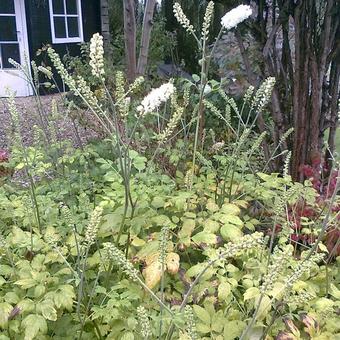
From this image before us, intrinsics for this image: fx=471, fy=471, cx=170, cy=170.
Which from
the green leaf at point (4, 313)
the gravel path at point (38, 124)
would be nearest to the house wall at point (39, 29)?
the gravel path at point (38, 124)

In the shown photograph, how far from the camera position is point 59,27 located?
1194cm

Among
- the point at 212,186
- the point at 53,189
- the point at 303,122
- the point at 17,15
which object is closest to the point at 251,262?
the point at 212,186

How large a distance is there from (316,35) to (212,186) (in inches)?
68.1

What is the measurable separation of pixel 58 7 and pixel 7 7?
137 centimetres

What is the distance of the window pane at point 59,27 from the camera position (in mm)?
11836

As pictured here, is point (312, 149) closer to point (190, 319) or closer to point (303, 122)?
point (303, 122)

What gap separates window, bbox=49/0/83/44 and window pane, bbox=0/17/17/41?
39.1 inches

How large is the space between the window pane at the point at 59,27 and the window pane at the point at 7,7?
1136 mm

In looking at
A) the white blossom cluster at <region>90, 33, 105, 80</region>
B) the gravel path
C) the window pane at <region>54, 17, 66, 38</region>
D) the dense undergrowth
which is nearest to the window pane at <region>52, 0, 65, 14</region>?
the window pane at <region>54, 17, 66, 38</region>

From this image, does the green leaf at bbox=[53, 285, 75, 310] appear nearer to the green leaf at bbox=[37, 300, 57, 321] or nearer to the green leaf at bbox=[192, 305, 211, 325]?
the green leaf at bbox=[37, 300, 57, 321]

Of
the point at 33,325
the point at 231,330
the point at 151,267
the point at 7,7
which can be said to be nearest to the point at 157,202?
the point at 151,267

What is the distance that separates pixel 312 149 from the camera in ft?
11.7

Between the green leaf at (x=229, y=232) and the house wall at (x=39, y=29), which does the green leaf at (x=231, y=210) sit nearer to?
the green leaf at (x=229, y=232)

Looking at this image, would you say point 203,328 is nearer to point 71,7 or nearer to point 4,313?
point 4,313
